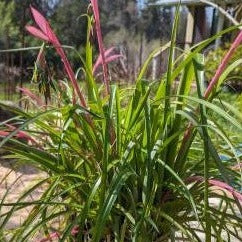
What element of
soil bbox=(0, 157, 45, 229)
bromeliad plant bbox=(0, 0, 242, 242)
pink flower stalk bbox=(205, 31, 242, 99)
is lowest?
soil bbox=(0, 157, 45, 229)

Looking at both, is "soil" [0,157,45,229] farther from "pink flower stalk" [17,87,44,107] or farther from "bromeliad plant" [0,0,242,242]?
"bromeliad plant" [0,0,242,242]

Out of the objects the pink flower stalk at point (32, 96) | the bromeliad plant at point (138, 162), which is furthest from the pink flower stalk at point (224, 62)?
the pink flower stalk at point (32, 96)

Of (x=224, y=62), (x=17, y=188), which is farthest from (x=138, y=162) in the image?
(x=17, y=188)

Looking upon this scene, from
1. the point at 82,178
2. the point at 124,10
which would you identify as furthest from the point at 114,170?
the point at 124,10

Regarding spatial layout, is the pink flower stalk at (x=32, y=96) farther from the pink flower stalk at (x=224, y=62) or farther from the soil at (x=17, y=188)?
the pink flower stalk at (x=224, y=62)

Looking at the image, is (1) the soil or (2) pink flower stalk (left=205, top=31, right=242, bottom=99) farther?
(1) the soil

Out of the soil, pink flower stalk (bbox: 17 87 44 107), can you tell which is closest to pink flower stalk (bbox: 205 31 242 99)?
pink flower stalk (bbox: 17 87 44 107)

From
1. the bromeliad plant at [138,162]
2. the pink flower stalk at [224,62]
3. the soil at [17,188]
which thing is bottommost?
the soil at [17,188]

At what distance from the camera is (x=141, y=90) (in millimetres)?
1517

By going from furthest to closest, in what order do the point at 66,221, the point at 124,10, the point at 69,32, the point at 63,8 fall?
1. the point at 124,10
2. the point at 63,8
3. the point at 69,32
4. the point at 66,221

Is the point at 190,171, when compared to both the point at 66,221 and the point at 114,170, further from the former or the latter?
the point at 66,221

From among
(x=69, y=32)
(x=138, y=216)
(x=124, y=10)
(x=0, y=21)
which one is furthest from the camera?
(x=124, y=10)

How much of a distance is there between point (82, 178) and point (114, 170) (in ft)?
0.40

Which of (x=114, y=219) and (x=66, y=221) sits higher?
(x=114, y=219)
